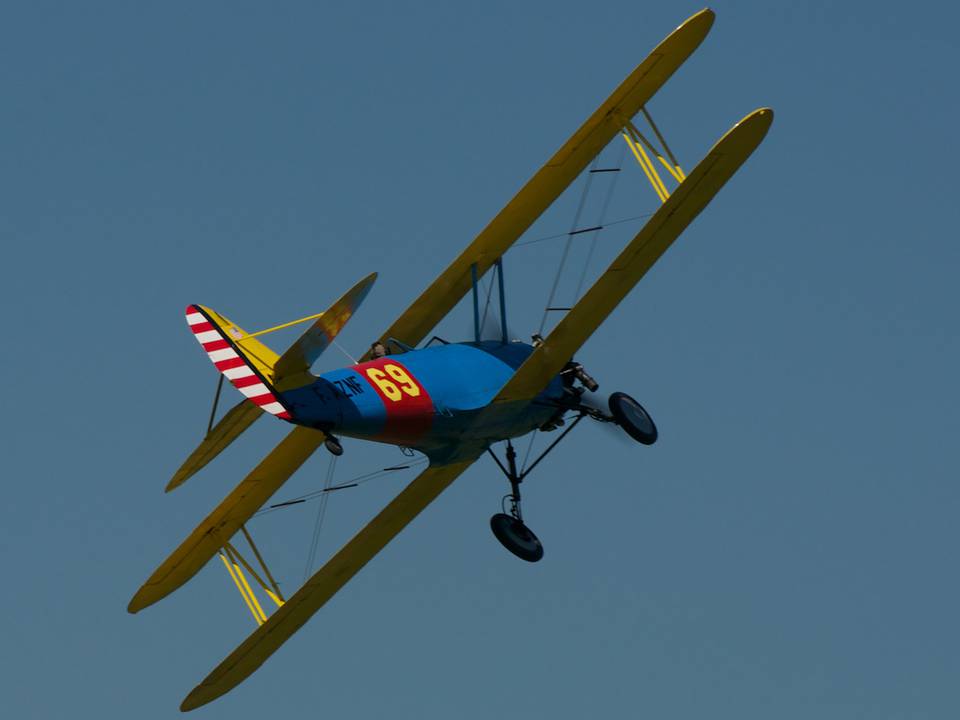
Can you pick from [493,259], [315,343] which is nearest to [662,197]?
[493,259]

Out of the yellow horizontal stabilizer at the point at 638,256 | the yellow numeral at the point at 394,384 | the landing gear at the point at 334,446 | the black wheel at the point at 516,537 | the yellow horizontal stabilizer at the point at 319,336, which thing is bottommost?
the landing gear at the point at 334,446

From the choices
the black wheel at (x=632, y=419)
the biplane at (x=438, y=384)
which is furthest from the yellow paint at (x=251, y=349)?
the black wheel at (x=632, y=419)

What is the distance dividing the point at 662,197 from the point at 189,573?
7.33 m

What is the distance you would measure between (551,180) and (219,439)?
4.80 metres

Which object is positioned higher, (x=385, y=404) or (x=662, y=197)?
(x=662, y=197)

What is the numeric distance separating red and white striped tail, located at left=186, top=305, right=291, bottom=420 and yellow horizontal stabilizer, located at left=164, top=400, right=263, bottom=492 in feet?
11.0

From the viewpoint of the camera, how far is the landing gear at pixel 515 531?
25.8m

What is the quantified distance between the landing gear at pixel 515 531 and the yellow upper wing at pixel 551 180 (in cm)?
211

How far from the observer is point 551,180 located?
87.0 feet

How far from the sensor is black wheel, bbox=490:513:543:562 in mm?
25828

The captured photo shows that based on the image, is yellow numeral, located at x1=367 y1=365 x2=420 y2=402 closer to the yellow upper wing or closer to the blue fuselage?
the blue fuselage

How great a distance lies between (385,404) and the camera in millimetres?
23844

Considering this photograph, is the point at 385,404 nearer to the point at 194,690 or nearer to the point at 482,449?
the point at 482,449

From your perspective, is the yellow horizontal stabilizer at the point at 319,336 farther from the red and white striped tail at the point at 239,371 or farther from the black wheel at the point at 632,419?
the black wheel at the point at 632,419
